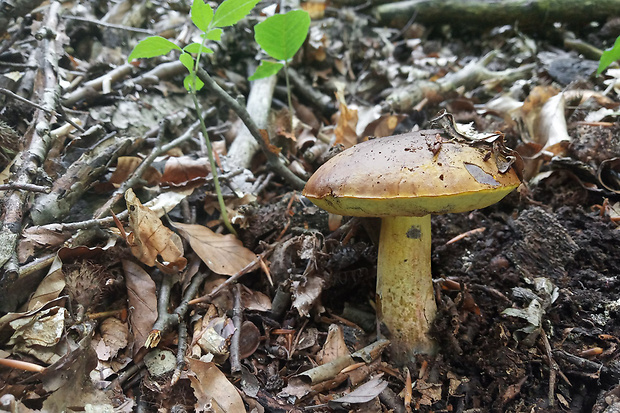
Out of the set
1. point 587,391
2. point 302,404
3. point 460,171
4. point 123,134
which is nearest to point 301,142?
point 123,134

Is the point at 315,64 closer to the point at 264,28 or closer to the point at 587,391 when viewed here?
the point at 264,28

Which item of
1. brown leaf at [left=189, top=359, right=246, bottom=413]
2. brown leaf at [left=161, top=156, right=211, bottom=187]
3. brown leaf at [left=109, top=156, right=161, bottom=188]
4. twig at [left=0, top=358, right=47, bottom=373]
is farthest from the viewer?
brown leaf at [left=161, top=156, right=211, bottom=187]

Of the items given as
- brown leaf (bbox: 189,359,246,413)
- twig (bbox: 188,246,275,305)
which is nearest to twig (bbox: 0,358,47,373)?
brown leaf (bbox: 189,359,246,413)

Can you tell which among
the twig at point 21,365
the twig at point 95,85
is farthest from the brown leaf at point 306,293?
the twig at point 95,85

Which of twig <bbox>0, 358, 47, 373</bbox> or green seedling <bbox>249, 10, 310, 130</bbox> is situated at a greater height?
green seedling <bbox>249, 10, 310, 130</bbox>

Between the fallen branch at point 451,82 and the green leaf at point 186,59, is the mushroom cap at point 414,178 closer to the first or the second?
the green leaf at point 186,59

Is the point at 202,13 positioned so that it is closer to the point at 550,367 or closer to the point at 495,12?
the point at 550,367

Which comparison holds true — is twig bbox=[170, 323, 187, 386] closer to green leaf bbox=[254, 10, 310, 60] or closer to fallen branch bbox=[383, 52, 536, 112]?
green leaf bbox=[254, 10, 310, 60]
